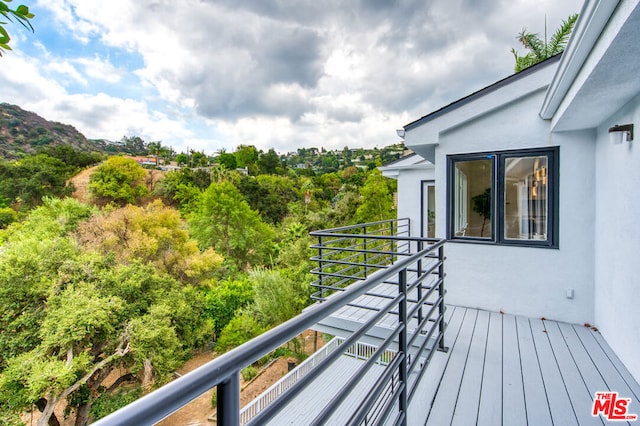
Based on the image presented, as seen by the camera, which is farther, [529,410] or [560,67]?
[560,67]

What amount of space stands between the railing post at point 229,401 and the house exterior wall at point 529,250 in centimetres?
431


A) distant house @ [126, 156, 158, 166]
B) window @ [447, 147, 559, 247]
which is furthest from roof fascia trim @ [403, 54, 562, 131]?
distant house @ [126, 156, 158, 166]

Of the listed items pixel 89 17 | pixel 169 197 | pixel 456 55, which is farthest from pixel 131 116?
pixel 456 55

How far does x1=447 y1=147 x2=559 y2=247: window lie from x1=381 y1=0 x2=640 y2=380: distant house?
0.01m

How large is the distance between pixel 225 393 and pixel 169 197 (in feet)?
131

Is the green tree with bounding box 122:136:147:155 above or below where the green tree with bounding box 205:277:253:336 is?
above

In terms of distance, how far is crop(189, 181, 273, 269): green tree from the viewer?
2592 cm

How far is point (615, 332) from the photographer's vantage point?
3.04 metres

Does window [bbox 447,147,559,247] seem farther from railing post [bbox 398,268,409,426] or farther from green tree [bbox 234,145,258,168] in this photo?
green tree [bbox 234,145,258,168]

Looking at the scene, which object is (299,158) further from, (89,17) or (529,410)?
(529,410)

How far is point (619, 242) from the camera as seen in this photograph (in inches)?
116

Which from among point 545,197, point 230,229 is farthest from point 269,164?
point 545,197

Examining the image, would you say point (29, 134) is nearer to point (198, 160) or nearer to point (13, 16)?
point (198, 160)

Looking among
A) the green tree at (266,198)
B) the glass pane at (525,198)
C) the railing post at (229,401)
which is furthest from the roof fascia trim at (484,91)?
the green tree at (266,198)
